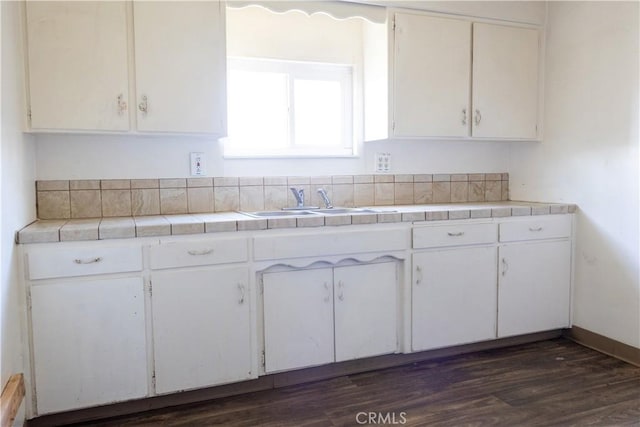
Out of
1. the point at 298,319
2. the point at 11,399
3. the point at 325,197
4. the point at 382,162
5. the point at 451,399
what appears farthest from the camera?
the point at 382,162

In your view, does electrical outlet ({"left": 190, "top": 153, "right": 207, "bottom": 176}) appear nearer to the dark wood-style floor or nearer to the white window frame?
the white window frame

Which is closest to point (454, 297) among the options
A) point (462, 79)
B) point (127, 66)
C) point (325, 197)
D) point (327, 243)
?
point (327, 243)

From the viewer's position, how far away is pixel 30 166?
2266mm

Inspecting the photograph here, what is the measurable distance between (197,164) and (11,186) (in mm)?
984

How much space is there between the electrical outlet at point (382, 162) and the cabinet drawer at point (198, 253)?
123cm

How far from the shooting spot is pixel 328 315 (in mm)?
2383

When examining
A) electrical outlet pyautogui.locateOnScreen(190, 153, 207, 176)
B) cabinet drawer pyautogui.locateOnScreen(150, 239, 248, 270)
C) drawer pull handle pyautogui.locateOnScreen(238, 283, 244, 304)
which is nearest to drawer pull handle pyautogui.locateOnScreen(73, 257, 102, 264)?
cabinet drawer pyautogui.locateOnScreen(150, 239, 248, 270)

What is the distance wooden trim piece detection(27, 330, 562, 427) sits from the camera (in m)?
2.06

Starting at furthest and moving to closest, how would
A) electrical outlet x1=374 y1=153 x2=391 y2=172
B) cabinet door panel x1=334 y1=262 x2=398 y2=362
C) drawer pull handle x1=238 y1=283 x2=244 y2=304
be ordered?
electrical outlet x1=374 y1=153 x2=391 y2=172 < cabinet door panel x1=334 y1=262 x2=398 y2=362 < drawer pull handle x1=238 y1=283 x2=244 y2=304

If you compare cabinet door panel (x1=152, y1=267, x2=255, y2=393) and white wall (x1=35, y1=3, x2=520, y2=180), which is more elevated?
white wall (x1=35, y1=3, x2=520, y2=180)

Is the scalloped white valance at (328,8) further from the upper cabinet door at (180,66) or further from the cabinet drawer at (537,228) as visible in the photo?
the cabinet drawer at (537,228)

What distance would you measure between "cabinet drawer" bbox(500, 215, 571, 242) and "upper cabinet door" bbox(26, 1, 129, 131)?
2.13 meters

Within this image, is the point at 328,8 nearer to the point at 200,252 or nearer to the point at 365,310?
the point at 200,252

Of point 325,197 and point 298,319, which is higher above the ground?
point 325,197
